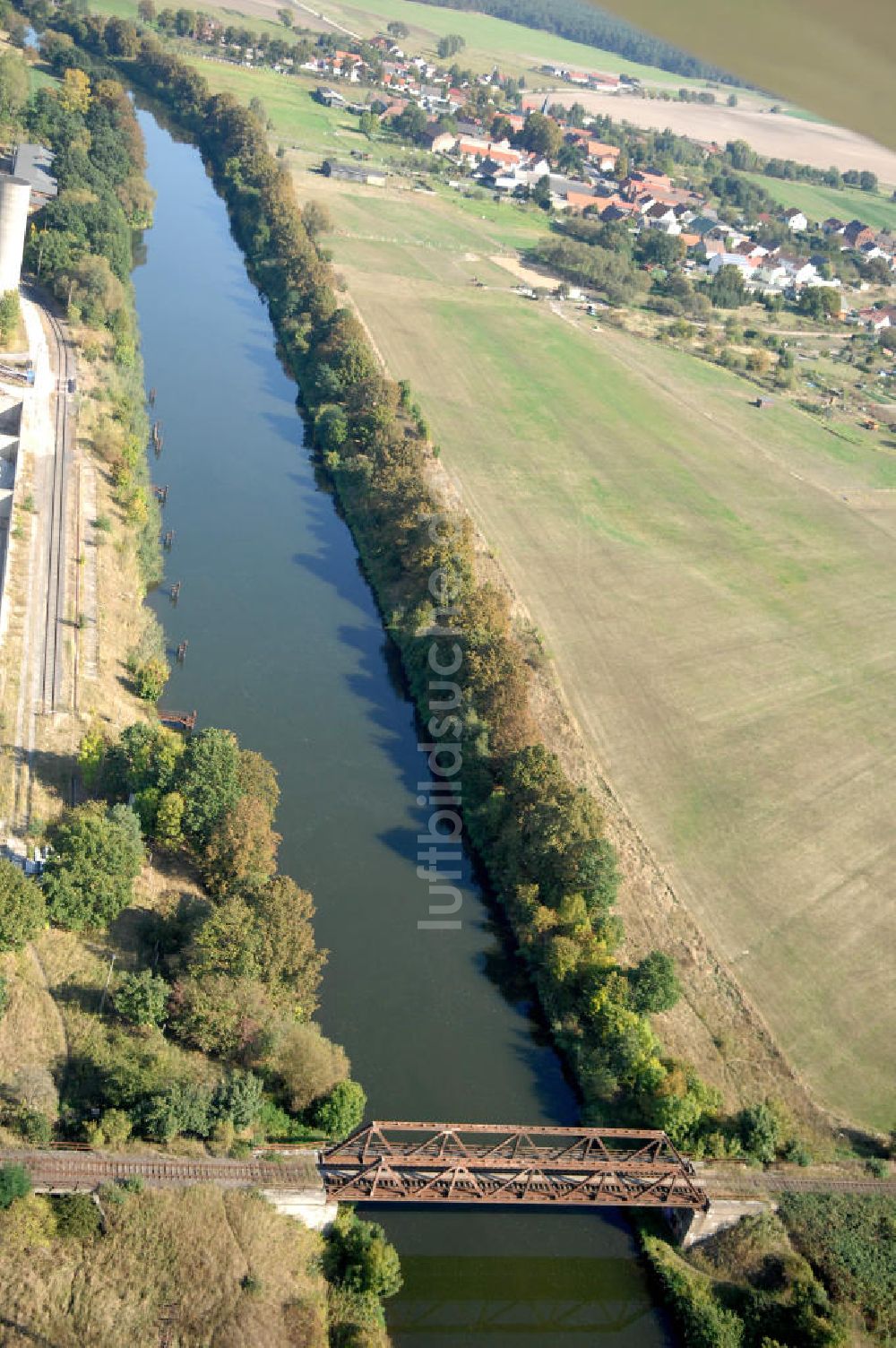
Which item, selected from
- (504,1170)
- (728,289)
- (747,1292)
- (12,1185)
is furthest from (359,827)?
(728,289)

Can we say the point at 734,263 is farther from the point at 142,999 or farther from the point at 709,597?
the point at 142,999

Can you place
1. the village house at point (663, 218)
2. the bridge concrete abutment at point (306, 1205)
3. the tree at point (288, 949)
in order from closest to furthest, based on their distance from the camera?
the bridge concrete abutment at point (306, 1205), the tree at point (288, 949), the village house at point (663, 218)

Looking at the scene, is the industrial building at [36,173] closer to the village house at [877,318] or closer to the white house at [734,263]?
the white house at [734,263]

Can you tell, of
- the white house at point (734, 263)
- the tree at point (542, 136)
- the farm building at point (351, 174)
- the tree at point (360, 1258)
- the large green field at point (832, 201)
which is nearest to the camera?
the tree at point (360, 1258)

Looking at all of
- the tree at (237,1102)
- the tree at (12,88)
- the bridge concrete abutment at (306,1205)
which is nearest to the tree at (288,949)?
the tree at (237,1102)

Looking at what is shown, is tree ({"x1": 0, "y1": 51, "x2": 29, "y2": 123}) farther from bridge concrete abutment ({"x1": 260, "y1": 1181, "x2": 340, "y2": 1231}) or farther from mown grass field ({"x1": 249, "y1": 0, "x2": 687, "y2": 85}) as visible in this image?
mown grass field ({"x1": 249, "y1": 0, "x2": 687, "y2": 85})

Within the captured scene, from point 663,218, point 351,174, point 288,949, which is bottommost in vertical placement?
point 288,949

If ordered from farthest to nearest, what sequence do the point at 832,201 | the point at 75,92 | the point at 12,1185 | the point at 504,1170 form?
1. the point at 832,201
2. the point at 75,92
3. the point at 504,1170
4. the point at 12,1185
